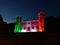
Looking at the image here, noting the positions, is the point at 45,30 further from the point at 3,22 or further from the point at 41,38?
the point at 3,22

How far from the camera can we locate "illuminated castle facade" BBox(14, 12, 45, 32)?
14047mm

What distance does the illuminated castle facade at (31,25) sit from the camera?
14047 millimetres

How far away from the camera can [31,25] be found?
14250 millimetres

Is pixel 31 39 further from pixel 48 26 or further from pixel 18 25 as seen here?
pixel 18 25

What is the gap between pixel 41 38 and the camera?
12.5 m

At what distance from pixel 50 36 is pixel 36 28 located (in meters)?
1.92

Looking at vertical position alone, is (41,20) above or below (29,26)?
above

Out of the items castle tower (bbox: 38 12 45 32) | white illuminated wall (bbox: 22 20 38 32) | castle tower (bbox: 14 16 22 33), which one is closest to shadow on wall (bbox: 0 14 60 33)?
castle tower (bbox: 38 12 45 32)

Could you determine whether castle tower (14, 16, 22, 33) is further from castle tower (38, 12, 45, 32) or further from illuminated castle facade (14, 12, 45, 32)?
castle tower (38, 12, 45, 32)

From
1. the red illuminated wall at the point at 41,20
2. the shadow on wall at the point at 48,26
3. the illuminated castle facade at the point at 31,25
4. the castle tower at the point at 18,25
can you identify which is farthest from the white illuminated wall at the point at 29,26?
the shadow on wall at the point at 48,26

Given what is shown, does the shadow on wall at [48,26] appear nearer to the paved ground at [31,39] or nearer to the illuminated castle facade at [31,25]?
the illuminated castle facade at [31,25]

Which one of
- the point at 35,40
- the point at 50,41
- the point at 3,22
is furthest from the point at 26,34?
→ the point at 3,22

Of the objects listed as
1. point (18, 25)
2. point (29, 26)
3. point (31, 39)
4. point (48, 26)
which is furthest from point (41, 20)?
point (31, 39)

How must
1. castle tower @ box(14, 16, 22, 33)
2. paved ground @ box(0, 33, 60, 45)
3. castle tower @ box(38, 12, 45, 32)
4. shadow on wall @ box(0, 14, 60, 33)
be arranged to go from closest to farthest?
paved ground @ box(0, 33, 60, 45) → shadow on wall @ box(0, 14, 60, 33) → castle tower @ box(38, 12, 45, 32) → castle tower @ box(14, 16, 22, 33)
